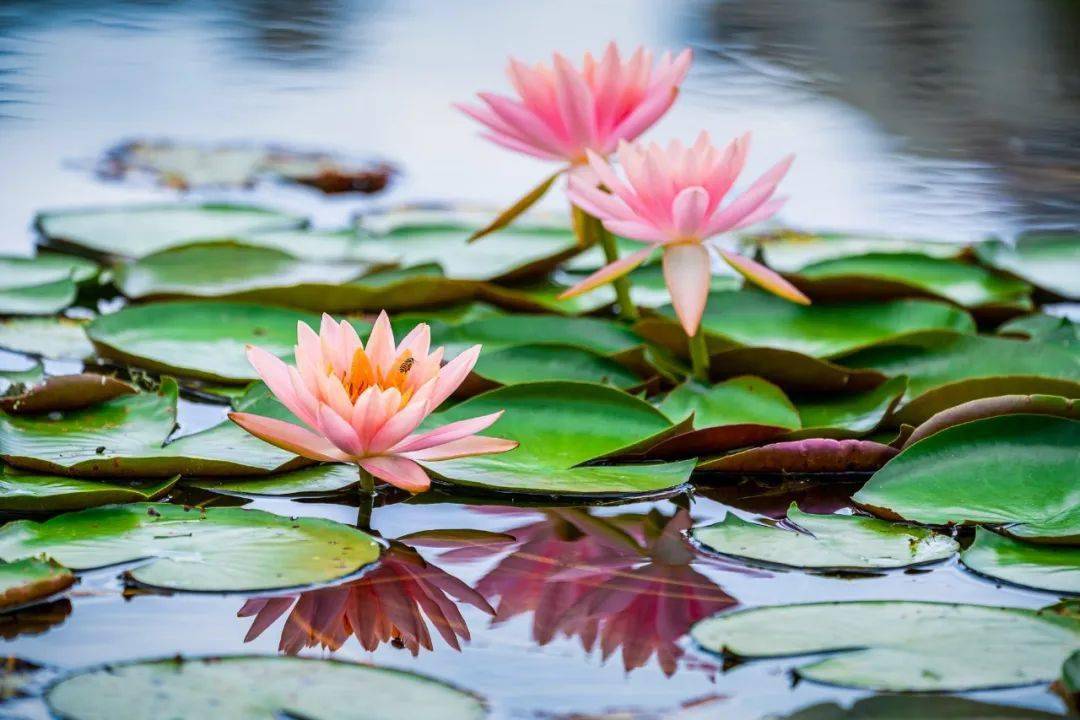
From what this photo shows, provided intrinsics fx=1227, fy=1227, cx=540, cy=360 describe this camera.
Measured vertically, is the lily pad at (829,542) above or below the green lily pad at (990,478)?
Result: below

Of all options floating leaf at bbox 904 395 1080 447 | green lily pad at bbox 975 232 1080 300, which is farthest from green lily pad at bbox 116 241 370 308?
green lily pad at bbox 975 232 1080 300

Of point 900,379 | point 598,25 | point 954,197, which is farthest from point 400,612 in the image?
point 598,25

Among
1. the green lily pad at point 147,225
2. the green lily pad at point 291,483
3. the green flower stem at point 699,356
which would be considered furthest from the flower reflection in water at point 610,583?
the green lily pad at point 147,225

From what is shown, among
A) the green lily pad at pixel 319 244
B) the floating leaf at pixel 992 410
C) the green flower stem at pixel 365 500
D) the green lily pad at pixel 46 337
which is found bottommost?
the green lily pad at pixel 46 337

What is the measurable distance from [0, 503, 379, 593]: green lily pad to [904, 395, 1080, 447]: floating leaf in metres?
0.65

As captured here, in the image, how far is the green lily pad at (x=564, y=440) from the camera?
4.48 ft

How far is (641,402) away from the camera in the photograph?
1477 millimetres

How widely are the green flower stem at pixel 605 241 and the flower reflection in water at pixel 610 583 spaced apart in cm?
55

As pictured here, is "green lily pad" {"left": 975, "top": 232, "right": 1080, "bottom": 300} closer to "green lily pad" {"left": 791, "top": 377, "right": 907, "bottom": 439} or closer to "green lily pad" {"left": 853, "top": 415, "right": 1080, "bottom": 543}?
"green lily pad" {"left": 791, "top": 377, "right": 907, "bottom": 439}

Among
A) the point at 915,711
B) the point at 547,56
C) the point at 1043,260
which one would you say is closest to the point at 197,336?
the point at 915,711

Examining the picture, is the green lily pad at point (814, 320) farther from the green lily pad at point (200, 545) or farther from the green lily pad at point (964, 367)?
the green lily pad at point (200, 545)

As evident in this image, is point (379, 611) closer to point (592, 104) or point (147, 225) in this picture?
point (592, 104)

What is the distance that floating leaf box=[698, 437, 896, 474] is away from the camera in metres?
1.41

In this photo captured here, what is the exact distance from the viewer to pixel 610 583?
117cm
